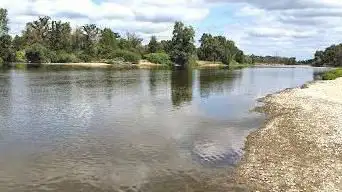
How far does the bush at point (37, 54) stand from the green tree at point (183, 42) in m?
53.2

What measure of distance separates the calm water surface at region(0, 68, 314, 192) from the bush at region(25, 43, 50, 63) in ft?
459

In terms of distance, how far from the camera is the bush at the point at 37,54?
19100cm

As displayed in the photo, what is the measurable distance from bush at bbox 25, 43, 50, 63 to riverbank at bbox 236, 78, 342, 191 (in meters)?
159

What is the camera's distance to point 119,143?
31.3 metres

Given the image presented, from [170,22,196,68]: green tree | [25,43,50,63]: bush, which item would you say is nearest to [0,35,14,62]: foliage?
[25,43,50,63]: bush

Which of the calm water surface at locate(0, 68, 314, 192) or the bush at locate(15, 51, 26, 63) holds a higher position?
the bush at locate(15, 51, 26, 63)

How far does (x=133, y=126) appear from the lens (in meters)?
38.0

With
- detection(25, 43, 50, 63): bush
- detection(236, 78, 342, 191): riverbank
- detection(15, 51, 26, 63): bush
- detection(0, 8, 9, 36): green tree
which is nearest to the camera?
detection(236, 78, 342, 191): riverbank

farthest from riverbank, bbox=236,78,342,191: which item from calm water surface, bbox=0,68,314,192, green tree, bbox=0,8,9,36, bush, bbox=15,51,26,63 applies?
bush, bbox=15,51,26,63

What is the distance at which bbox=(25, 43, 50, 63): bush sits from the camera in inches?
7520

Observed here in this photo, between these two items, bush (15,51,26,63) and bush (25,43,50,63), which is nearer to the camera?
bush (15,51,26,63)

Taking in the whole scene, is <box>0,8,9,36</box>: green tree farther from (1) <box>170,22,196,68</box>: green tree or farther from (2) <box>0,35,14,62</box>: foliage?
(1) <box>170,22,196,68</box>: green tree

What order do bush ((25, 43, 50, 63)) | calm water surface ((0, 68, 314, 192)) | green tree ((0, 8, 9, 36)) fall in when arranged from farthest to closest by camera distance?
bush ((25, 43, 50, 63)) → green tree ((0, 8, 9, 36)) → calm water surface ((0, 68, 314, 192))

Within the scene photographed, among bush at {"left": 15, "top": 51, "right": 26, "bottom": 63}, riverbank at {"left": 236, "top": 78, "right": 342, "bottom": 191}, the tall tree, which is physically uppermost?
the tall tree
